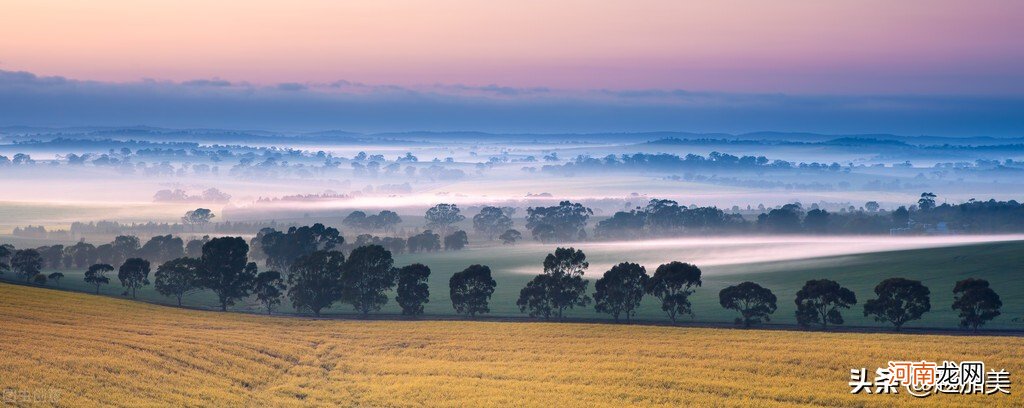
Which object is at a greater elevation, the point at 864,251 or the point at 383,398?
the point at 864,251

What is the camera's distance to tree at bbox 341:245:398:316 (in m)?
104

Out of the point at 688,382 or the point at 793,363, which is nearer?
the point at 688,382

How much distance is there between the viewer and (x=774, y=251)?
178875 millimetres

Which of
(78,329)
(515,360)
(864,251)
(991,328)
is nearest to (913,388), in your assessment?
(515,360)

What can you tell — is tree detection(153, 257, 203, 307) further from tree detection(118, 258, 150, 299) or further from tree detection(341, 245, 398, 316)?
tree detection(341, 245, 398, 316)

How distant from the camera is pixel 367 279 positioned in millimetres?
105625

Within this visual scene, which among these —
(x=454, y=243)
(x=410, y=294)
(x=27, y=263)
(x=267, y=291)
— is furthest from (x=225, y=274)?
(x=454, y=243)

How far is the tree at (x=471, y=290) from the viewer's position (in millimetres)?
100188

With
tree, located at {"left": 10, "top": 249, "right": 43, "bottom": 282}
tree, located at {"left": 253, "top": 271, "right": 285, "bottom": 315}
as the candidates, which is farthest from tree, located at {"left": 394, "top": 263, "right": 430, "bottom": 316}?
tree, located at {"left": 10, "top": 249, "right": 43, "bottom": 282}

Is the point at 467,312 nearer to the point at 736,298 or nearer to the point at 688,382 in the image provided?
the point at 736,298

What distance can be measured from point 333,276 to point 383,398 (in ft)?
178

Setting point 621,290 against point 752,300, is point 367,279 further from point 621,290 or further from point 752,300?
point 752,300

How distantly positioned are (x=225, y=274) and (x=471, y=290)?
29060 mm

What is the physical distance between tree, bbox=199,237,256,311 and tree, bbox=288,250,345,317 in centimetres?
581
